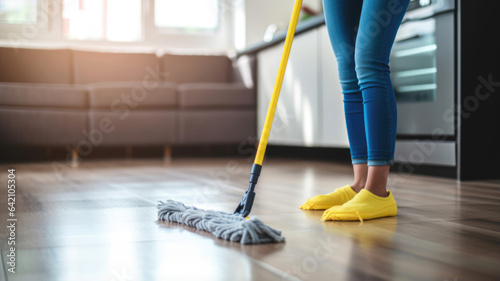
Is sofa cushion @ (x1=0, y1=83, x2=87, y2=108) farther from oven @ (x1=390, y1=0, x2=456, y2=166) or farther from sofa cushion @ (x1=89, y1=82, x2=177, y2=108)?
oven @ (x1=390, y1=0, x2=456, y2=166)

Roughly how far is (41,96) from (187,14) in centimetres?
182

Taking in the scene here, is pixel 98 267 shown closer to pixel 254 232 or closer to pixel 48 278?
pixel 48 278

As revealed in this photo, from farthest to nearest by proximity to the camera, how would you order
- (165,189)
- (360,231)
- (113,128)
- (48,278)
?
1. (113,128)
2. (165,189)
3. (360,231)
4. (48,278)

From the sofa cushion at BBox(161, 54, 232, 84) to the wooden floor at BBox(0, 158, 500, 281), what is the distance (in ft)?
8.60

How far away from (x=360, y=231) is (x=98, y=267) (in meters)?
0.50

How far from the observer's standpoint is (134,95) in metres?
3.61

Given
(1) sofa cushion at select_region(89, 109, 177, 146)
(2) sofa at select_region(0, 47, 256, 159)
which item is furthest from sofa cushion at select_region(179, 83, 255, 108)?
(1) sofa cushion at select_region(89, 109, 177, 146)

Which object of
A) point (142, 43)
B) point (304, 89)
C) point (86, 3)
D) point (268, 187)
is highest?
point (86, 3)

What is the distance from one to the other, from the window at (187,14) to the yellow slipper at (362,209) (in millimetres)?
3901

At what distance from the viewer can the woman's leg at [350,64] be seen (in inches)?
51.1

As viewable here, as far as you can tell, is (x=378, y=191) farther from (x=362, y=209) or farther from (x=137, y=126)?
(x=137, y=126)

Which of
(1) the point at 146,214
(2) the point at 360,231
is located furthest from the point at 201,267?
(1) the point at 146,214

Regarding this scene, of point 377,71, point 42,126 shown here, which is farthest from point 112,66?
point 377,71

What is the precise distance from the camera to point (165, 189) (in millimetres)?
1841
